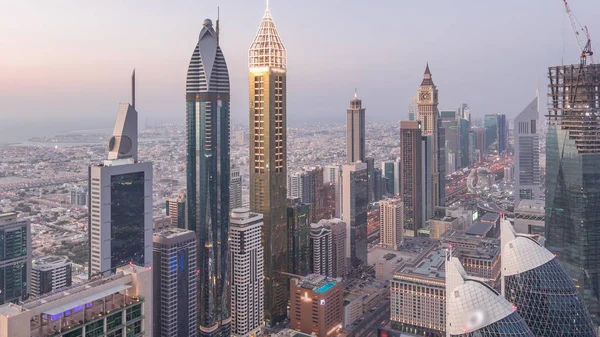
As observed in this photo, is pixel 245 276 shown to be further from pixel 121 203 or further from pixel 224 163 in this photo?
pixel 121 203

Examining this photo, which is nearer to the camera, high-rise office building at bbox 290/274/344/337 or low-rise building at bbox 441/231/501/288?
high-rise office building at bbox 290/274/344/337

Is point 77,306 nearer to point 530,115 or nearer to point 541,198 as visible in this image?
point 541,198

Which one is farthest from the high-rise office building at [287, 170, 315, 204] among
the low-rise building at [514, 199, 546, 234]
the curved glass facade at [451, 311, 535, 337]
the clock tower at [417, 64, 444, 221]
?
the curved glass facade at [451, 311, 535, 337]

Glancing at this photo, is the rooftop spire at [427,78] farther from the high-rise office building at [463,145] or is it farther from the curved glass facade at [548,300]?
the curved glass facade at [548,300]

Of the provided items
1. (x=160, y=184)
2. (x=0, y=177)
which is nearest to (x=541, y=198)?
(x=160, y=184)

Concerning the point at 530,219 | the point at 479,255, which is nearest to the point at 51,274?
the point at 479,255

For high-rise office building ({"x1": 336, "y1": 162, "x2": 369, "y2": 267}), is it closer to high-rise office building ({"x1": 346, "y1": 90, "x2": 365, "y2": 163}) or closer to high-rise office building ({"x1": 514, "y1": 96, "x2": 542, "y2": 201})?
high-rise office building ({"x1": 346, "y1": 90, "x2": 365, "y2": 163})

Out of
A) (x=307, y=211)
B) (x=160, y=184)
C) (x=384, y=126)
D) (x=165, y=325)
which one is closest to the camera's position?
(x=165, y=325)
